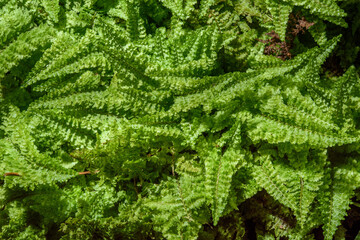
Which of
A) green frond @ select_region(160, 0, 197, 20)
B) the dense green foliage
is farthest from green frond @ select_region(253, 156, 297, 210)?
green frond @ select_region(160, 0, 197, 20)

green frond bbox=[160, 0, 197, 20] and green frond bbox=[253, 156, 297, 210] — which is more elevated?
green frond bbox=[160, 0, 197, 20]

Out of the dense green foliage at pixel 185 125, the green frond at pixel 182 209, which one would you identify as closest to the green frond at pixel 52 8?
the dense green foliage at pixel 185 125

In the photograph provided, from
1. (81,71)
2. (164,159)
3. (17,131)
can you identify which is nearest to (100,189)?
(164,159)

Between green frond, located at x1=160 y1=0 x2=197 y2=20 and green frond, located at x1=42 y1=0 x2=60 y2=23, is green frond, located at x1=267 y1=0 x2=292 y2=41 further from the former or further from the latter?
green frond, located at x1=42 y1=0 x2=60 y2=23

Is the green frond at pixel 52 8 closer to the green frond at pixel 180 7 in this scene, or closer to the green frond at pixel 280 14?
the green frond at pixel 180 7

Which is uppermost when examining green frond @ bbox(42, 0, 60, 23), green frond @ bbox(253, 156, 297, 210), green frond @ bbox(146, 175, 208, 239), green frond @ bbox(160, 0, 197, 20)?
green frond @ bbox(160, 0, 197, 20)

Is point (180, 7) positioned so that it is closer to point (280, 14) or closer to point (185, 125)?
point (280, 14)

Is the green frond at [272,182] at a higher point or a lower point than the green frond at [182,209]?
higher

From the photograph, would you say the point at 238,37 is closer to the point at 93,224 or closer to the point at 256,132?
the point at 256,132
